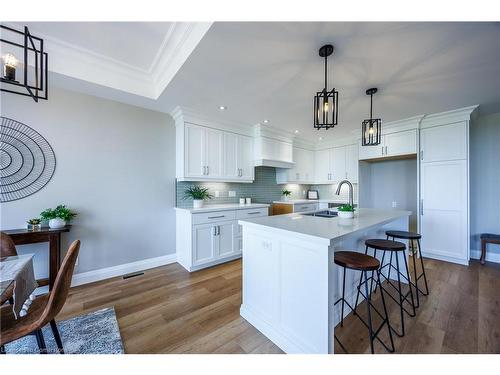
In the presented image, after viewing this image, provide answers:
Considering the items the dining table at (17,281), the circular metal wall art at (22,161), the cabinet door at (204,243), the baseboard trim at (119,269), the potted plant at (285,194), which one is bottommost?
the baseboard trim at (119,269)

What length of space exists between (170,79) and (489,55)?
3.17 m

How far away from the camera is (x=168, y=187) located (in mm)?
3350

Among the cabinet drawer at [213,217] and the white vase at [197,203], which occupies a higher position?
the white vase at [197,203]

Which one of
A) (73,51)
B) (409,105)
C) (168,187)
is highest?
(73,51)

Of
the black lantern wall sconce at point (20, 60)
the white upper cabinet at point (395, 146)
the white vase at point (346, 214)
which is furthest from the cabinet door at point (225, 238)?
the white upper cabinet at point (395, 146)

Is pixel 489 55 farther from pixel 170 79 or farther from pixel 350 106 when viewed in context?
pixel 170 79

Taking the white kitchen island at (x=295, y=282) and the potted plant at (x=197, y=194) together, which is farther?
the potted plant at (x=197, y=194)

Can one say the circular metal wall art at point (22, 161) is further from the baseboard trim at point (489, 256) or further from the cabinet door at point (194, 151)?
the baseboard trim at point (489, 256)

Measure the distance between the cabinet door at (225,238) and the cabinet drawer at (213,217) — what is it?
9 centimetres

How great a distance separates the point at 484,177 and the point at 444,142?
0.94 meters

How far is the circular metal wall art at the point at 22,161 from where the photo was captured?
7.08ft

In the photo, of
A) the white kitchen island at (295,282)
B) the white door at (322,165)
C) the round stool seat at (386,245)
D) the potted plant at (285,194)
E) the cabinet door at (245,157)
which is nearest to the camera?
the white kitchen island at (295,282)

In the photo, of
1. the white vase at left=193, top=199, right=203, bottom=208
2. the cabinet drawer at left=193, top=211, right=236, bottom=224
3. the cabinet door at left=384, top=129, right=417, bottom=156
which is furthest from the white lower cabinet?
the cabinet door at left=384, top=129, right=417, bottom=156
